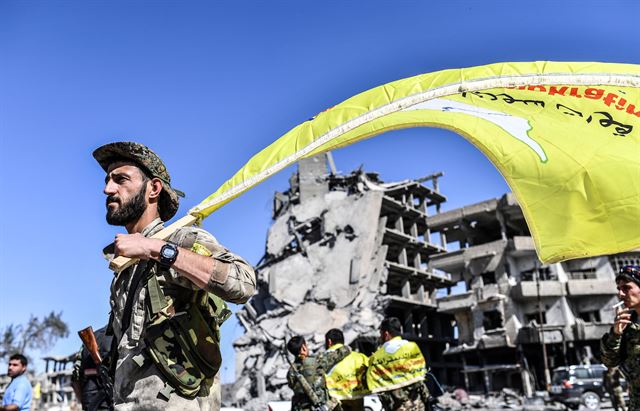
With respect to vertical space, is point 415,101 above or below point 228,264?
above

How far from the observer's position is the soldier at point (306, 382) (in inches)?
316

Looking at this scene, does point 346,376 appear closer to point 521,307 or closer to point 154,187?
point 154,187

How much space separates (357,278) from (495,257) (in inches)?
454

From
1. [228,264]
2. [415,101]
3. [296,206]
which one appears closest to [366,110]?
[415,101]

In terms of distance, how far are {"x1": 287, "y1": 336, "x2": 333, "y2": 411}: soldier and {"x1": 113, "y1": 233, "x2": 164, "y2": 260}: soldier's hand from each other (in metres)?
6.18

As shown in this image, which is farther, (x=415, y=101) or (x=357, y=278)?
(x=357, y=278)

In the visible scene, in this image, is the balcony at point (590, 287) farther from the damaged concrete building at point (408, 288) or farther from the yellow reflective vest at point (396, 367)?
the yellow reflective vest at point (396, 367)

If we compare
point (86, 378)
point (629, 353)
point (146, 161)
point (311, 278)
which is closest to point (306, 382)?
point (86, 378)

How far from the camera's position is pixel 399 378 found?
313 inches

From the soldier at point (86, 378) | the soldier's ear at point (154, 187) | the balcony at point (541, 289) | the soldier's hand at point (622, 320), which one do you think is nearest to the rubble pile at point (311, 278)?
the balcony at point (541, 289)

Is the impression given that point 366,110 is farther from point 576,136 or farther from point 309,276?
point 309,276

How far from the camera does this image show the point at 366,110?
3.37m

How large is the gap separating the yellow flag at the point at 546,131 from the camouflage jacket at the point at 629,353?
126cm

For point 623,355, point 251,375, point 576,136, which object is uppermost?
point 576,136
